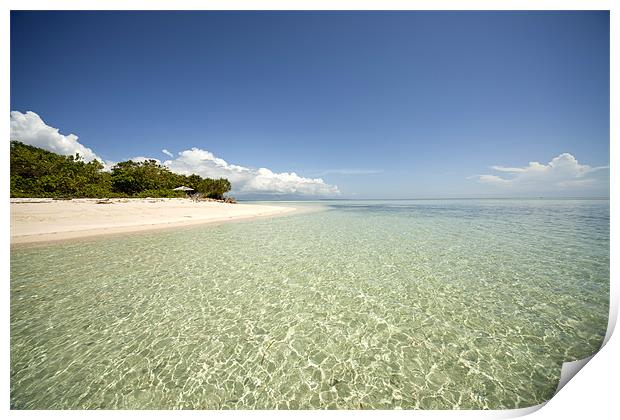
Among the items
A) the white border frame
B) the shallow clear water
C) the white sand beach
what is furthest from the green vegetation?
the white border frame

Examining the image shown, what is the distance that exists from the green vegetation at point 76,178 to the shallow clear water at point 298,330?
28892 millimetres

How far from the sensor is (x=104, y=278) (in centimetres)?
752

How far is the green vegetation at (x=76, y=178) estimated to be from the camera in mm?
28516

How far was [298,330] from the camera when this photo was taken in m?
4.99

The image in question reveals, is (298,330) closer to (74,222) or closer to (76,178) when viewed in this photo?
(74,222)

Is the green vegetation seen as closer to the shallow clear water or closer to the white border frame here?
the shallow clear water

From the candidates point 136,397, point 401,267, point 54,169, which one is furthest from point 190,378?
point 54,169

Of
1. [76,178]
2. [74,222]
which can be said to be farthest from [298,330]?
[76,178]

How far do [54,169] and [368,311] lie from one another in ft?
160

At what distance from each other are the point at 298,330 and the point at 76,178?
140 feet

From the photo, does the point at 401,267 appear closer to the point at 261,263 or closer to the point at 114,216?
the point at 261,263
